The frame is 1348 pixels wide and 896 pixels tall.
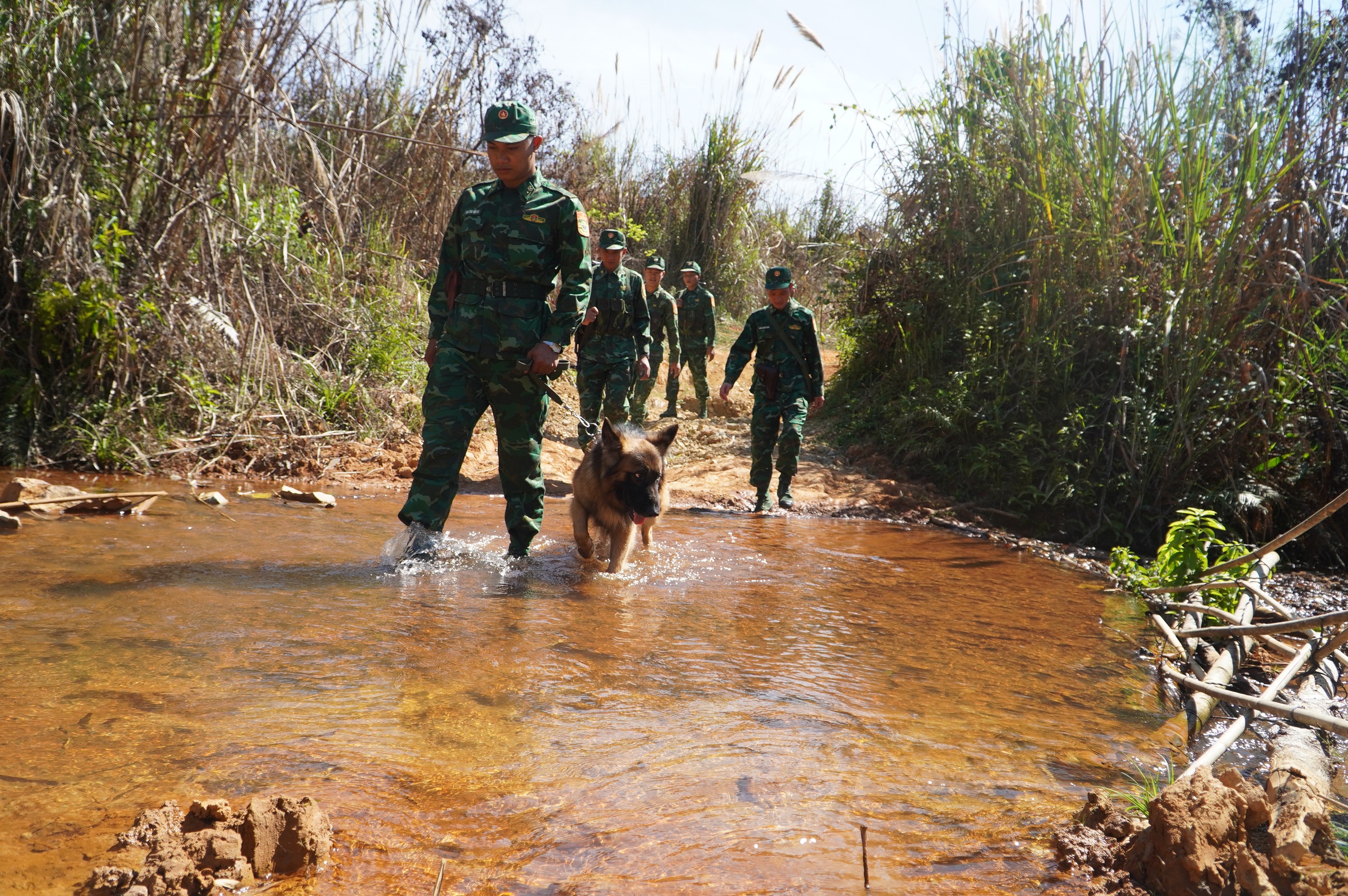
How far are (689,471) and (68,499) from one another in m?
6.25

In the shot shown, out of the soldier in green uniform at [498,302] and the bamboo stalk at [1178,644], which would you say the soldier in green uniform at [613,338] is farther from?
the bamboo stalk at [1178,644]

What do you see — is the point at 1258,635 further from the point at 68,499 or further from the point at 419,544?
the point at 68,499

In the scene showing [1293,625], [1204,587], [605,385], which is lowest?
[1204,587]

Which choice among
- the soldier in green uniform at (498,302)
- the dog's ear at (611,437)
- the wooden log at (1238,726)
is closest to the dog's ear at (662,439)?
the dog's ear at (611,437)

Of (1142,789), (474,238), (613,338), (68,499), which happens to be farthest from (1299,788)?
(613,338)

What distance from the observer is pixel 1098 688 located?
12.3 ft

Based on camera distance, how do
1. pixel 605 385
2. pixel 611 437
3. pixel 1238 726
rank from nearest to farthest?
1. pixel 1238 726
2. pixel 611 437
3. pixel 605 385

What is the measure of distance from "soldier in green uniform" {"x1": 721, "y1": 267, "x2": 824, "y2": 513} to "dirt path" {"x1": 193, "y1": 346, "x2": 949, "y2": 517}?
1.31 feet

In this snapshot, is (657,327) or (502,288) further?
(657,327)

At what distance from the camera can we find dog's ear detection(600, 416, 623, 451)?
18.2ft

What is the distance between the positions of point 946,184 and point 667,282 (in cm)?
938

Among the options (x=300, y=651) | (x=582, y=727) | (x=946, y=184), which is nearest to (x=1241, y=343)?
(x=946, y=184)

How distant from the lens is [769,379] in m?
8.63

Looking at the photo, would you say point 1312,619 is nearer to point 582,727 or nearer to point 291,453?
point 582,727
